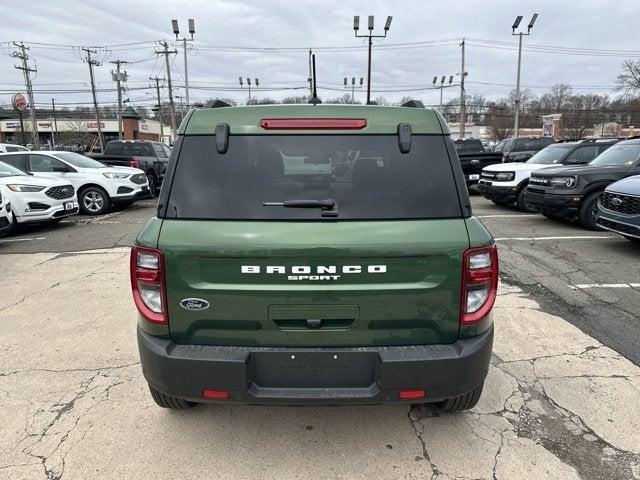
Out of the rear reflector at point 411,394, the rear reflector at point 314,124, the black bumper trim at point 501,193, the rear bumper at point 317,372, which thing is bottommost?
the black bumper trim at point 501,193

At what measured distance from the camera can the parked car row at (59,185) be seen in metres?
9.54

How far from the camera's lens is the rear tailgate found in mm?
2244

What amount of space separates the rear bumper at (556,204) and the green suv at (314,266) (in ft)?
26.1

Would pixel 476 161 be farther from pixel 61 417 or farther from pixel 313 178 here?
pixel 61 417

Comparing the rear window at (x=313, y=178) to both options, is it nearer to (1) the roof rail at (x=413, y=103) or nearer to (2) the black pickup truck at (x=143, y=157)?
(1) the roof rail at (x=413, y=103)

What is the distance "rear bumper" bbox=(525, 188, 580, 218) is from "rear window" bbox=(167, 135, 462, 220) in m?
7.99

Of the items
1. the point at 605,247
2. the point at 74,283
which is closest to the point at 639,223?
the point at 605,247

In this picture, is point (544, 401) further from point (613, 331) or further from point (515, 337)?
point (613, 331)

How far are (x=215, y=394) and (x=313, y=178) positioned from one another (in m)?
1.22

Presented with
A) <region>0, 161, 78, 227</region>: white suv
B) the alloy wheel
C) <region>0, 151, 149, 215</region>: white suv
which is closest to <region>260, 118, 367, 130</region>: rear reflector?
<region>0, 161, 78, 227</region>: white suv

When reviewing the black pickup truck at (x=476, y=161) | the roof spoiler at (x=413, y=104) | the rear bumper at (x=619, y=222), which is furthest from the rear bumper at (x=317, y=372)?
the black pickup truck at (x=476, y=161)

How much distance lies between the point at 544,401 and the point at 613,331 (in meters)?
1.72

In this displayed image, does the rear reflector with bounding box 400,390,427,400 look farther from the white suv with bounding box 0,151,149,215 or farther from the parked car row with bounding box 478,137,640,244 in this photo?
the white suv with bounding box 0,151,149,215

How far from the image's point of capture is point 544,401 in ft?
10.6
